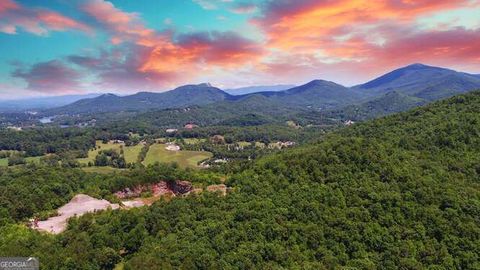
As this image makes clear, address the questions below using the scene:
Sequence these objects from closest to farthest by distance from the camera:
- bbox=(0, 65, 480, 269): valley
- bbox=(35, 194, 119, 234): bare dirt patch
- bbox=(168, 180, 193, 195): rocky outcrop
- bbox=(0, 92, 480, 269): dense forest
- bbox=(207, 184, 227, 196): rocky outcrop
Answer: bbox=(0, 92, 480, 269): dense forest, bbox=(0, 65, 480, 269): valley, bbox=(35, 194, 119, 234): bare dirt patch, bbox=(207, 184, 227, 196): rocky outcrop, bbox=(168, 180, 193, 195): rocky outcrop

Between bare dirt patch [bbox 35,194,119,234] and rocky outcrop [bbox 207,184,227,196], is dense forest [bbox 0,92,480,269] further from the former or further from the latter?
bare dirt patch [bbox 35,194,119,234]

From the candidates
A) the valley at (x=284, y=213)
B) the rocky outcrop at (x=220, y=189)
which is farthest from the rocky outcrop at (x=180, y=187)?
the rocky outcrop at (x=220, y=189)

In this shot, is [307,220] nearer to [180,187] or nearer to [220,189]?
[220,189]

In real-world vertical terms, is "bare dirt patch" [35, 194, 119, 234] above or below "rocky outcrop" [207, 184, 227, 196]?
below

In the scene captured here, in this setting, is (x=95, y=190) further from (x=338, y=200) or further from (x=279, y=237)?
(x=338, y=200)

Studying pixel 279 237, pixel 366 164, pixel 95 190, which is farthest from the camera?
pixel 95 190

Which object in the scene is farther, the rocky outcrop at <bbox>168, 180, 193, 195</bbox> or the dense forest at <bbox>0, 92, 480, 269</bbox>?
the rocky outcrop at <bbox>168, 180, 193, 195</bbox>

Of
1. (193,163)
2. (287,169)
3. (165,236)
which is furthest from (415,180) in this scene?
(193,163)

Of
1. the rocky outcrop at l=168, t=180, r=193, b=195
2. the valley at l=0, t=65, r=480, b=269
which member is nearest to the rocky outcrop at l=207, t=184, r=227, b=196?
the valley at l=0, t=65, r=480, b=269

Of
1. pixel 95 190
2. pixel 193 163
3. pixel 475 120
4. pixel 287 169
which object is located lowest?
pixel 193 163
